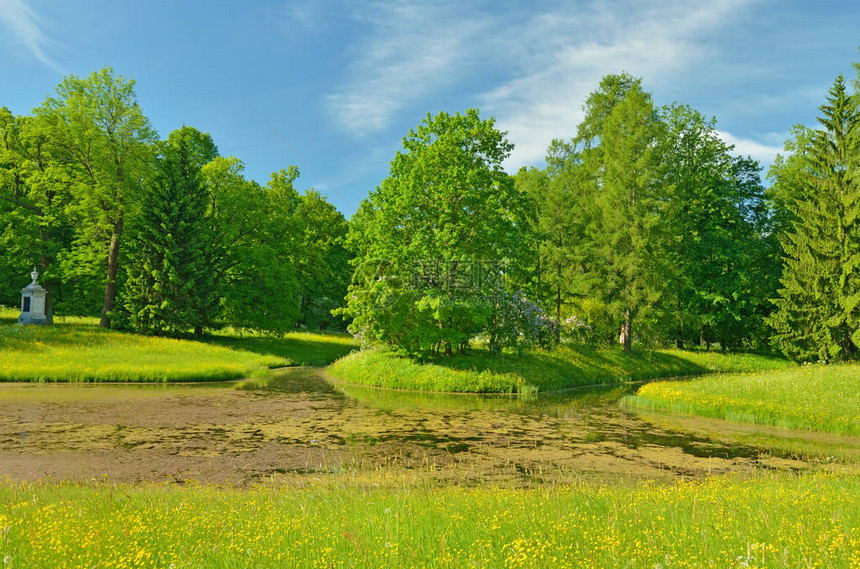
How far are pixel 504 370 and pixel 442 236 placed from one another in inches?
335

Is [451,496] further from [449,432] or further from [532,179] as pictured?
[532,179]

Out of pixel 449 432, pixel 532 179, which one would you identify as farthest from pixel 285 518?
pixel 532 179

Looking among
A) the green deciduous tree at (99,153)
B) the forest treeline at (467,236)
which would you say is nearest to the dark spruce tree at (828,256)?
the forest treeline at (467,236)

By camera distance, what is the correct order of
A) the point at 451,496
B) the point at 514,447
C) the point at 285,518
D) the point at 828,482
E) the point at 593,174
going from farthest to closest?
the point at 593,174, the point at 514,447, the point at 828,482, the point at 451,496, the point at 285,518

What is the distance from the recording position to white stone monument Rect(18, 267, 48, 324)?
122 feet

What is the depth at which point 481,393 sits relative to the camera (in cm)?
2748

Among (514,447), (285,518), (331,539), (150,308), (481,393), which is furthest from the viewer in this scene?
(150,308)

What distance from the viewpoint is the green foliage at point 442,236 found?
94.6 ft

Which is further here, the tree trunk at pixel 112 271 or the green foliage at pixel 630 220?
the green foliage at pixel 630 220

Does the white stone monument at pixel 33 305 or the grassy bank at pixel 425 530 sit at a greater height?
the white stone monument at pixel 33 305

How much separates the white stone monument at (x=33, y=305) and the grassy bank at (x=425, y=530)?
118 ft

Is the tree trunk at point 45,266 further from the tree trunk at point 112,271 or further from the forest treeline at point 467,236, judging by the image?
the tree trunk at point 112,271

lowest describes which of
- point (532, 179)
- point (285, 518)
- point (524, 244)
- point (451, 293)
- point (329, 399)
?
point (329, 399)

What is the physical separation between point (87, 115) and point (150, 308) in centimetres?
1633
